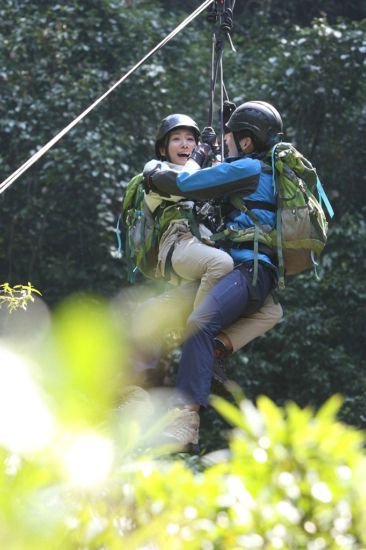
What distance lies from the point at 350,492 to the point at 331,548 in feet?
0.29

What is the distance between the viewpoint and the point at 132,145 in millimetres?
12328

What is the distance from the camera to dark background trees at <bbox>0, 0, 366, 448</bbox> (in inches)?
464

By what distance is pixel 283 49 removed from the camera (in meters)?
12.6

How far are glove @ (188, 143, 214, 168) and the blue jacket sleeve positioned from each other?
0.18 meters

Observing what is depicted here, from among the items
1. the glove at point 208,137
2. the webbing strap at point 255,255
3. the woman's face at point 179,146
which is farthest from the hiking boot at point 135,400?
the glove at point 208,137

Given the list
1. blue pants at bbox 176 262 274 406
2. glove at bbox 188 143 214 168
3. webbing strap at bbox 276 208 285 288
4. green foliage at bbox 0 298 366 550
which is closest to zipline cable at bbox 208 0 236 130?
glove at bbox 188 143 214 168

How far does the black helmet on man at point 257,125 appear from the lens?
507 cm

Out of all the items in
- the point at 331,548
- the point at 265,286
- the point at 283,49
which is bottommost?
the point at 283,49

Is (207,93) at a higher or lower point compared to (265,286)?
lower

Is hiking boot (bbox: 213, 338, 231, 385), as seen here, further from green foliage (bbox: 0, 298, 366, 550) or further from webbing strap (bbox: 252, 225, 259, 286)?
green foliage (bbox: 0, 298, 366, 550)

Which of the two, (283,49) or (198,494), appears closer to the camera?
(198,494)

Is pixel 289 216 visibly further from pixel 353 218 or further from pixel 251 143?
pixel 353 218

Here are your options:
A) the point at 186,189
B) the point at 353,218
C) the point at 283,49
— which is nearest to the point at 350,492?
the point at 186,189

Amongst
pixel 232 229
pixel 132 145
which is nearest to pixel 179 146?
pixel 232 229
